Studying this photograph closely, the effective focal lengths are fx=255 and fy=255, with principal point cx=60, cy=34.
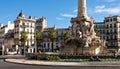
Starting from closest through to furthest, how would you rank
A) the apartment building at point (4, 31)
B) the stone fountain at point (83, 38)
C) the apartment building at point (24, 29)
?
the stone fountain at point (83, 38)
the apartment building at point (24, 29)
the apartment building at point (4, 31)

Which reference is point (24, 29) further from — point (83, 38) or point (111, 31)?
point (83, 38)

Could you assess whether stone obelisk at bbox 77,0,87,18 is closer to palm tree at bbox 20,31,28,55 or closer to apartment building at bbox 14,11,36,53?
palm tree at bbox 20,31,28,55

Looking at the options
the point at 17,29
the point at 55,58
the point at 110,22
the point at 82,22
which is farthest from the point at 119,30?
the point at 55,58

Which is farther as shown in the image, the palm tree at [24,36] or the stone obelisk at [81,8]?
the palm tree at [24,36]

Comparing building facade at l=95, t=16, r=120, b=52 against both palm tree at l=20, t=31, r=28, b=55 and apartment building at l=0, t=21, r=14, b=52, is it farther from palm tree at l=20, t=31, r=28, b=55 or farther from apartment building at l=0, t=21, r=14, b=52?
apartment building at l=0, t=21, r=14, b=52

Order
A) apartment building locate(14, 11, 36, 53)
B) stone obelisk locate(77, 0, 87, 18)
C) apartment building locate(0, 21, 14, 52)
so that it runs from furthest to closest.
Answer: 1. apartment building locate(0, 21, 14, 52)
2. apartment building locate(14, 11, 36, 53)
3. stone obelisk locate(77, 0, 87, 18)

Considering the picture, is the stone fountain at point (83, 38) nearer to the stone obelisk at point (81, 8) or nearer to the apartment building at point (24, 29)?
the stone obelisk at point (81, 8)

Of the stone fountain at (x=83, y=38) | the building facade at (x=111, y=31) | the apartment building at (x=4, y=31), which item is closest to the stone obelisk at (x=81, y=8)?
the stone fountain at (x=83, y=38)

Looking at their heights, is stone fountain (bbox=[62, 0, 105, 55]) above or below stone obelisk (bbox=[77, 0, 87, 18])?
below

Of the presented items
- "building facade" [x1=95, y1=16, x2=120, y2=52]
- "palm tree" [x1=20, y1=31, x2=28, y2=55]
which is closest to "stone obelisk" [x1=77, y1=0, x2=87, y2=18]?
"palm tree" [x1=20, y1=31, x2=28, y2=55]

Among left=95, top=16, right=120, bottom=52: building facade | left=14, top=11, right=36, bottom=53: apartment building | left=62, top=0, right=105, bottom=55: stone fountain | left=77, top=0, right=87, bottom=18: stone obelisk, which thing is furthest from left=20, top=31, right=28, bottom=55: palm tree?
left=77, top=0, right=87, bottom=18: stone obelisk

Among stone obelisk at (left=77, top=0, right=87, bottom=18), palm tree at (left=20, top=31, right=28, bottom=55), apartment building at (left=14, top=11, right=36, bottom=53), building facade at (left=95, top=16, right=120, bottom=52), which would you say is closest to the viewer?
stone obelisk at (left=77, top=0, right=87, bottom=18)

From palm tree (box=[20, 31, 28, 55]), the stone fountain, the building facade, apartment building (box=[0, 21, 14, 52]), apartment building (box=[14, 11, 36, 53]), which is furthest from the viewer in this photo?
apartment building (box=[0, 21, 14, 52])

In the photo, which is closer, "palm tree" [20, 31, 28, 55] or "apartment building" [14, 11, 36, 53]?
"palm tree" [20, 31, 28, 55]
